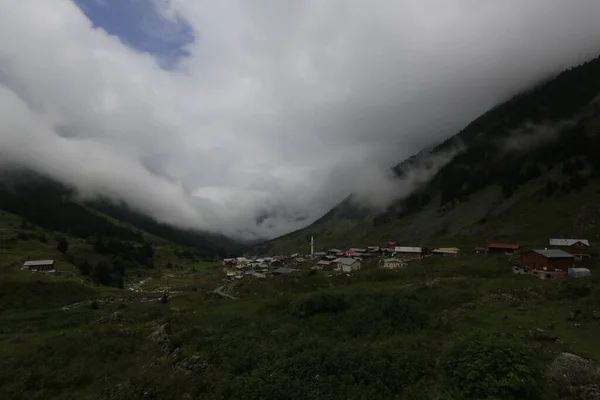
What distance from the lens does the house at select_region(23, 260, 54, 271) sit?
125 metres

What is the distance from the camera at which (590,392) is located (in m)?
26.4

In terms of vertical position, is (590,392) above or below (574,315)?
below

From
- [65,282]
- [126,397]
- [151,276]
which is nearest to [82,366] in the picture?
[126,397]

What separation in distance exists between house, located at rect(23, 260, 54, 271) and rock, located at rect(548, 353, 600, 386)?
5734 inches

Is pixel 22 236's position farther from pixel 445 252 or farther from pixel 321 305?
pixel 445 252

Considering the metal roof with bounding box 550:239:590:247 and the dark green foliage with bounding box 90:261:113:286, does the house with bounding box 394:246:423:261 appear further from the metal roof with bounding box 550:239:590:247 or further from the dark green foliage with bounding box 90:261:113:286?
the dark green foliage with bounding box 90:261:113:286

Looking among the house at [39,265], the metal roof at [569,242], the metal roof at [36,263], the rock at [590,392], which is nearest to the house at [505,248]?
the metal roof at [569,242]

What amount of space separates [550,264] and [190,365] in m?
80.6

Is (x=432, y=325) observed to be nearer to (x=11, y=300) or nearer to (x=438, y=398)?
(x=438, y=398)

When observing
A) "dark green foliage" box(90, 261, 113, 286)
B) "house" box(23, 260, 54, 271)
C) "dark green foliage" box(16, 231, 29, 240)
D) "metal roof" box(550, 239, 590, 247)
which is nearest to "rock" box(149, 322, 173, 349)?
"dark green foliage" box(90, 261, 113, 286)

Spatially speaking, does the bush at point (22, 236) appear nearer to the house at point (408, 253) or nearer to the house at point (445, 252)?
the house at point (408, 253)

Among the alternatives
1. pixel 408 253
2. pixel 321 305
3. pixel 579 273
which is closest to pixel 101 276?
pixel 321 305

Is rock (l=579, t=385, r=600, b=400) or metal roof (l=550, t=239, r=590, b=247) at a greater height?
metal roof (l=550, t=239, r=590, b=247)

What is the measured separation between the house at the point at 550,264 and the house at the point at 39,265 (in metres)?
148
